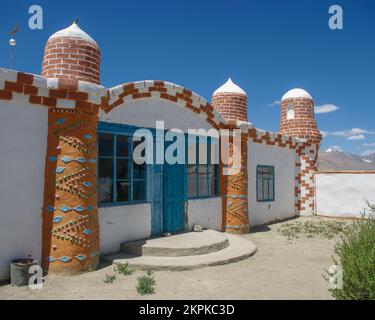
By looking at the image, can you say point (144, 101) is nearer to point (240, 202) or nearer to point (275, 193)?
point (240, 202)

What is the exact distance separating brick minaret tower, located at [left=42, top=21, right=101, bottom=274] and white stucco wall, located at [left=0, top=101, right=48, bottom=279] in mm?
A: 136

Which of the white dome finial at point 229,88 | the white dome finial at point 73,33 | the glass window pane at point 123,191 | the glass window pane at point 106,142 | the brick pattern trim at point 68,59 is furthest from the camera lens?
the white dome finial at point 229,88

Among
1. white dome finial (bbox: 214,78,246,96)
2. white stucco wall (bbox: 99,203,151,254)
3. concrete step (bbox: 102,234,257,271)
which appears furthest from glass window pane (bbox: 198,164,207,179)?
white dome finial (bbox: 214,78,246,96)

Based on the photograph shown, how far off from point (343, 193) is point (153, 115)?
9925 mm

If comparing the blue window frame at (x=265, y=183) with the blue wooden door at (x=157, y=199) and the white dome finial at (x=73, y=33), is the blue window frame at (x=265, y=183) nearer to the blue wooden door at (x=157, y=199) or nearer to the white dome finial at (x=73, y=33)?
the blue wooden door at (x=157, y=199)

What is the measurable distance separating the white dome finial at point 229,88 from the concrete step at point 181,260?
561 cm

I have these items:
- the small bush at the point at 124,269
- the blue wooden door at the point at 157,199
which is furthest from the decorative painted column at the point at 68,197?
the blue wooden door at the point at 157,199

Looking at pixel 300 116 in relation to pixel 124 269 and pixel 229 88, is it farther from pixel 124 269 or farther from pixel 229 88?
pixel 124 269

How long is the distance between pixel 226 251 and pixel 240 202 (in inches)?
119

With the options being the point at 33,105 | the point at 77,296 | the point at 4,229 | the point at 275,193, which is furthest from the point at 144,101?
the point at 275,193

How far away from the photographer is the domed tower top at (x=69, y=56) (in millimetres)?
6715

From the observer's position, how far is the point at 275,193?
1373 centimetres

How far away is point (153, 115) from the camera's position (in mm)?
8508
